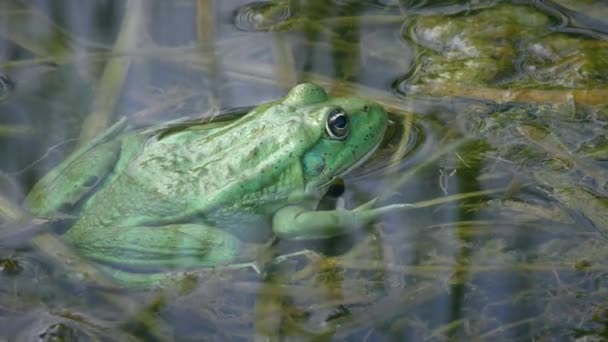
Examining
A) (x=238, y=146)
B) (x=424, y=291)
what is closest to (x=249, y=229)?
(x=238, y=146)

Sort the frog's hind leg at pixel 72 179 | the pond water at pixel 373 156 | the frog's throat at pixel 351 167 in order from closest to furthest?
the pond water at pixel 373 156 < the frog's hind leg at pixel 72 179 < the frog's throat at pixel 351 167

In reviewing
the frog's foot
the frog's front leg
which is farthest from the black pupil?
the frog's foot

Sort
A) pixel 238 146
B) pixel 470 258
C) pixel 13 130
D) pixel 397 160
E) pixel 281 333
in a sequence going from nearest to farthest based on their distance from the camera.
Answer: pixel 281 333 < pixel 470 258 < pixel 238 146 < pixel 397 160 < pixel 13 130

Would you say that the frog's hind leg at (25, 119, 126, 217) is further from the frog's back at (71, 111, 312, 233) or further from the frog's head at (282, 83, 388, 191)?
the frog's head at (282, 83, 388, 191)

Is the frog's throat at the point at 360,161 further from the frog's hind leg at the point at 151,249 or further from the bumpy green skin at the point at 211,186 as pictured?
the frog's hind leg at the point at 151,249

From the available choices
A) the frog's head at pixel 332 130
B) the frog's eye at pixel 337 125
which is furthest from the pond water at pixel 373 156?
the frog's eye at pixel 337 125

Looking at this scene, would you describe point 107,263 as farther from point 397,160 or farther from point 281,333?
point 397,160
